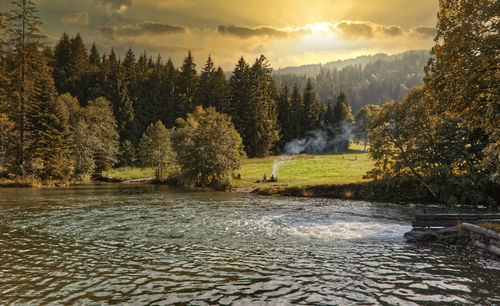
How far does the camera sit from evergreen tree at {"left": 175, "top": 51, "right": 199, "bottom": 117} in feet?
319

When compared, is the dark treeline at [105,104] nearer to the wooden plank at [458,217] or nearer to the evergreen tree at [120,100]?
the evergreen tree at [120,100]

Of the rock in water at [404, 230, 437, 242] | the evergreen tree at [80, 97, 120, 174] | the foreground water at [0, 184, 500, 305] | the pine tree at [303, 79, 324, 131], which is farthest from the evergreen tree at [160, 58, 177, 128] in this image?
the rock in water at [404, 230, 437, 242]

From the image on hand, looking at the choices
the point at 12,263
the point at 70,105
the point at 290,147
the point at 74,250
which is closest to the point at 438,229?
the point at 74,250

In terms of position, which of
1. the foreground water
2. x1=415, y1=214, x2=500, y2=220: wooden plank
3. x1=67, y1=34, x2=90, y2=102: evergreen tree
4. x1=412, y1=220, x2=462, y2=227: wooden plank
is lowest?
the foreground water

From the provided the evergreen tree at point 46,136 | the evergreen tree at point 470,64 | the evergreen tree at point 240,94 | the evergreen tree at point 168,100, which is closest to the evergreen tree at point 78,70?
the evergreen tree at point 168,100

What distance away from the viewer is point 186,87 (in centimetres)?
10244

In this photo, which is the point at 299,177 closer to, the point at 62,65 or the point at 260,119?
the point at 260,119

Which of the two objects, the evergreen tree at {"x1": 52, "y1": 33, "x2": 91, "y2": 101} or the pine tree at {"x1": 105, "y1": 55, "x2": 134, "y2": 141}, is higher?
the evergreen tree at {"x1": 52, "y1": 33, "x2": 91, "y2": 101}

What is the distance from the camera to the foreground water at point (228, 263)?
856cm

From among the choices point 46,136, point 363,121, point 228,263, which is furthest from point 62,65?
point 228,263

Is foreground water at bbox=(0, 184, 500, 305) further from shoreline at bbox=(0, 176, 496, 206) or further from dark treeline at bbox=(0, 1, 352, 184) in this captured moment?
dark treeline at bbox=(0, 1, 352, 184)

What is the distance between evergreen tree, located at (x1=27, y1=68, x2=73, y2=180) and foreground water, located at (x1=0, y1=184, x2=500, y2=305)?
30.5 meters

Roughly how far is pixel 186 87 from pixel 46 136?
58.3 metres

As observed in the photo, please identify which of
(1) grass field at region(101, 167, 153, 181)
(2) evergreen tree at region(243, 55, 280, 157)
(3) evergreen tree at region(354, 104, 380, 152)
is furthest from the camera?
(3) evergreen tree at region(354, 104, 380, 152)
